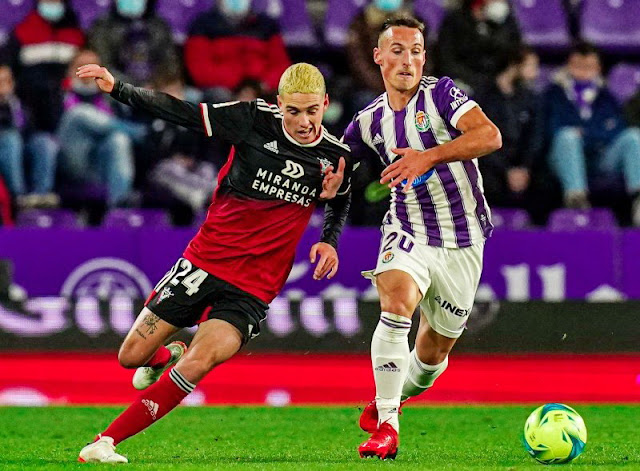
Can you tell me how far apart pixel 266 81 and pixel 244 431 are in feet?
19.7

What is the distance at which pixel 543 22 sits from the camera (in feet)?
46.4

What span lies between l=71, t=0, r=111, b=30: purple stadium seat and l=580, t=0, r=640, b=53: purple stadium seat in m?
5.55

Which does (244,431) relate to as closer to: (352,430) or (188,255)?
(352,430)

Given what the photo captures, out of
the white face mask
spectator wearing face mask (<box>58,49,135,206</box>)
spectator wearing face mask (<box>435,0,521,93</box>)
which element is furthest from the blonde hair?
the white face mask

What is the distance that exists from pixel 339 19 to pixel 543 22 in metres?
2.43

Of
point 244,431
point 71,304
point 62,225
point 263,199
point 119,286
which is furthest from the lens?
point 62,225

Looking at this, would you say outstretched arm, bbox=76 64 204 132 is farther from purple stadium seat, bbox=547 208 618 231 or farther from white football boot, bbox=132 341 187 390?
purple stadium seat, bbox=547 208 618 231

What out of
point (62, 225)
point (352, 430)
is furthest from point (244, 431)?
point (62, 225)

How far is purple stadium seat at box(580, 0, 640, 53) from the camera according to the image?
1417 cm

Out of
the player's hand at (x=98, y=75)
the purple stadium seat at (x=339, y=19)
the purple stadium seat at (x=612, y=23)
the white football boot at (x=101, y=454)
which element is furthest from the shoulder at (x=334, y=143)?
the purple stadium seat at (x=612, y=23)

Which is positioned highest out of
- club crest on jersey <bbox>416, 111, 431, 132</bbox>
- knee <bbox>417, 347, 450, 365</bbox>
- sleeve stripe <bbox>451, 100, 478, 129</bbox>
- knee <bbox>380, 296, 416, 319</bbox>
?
sleeve stripe <bbox>451, 100, 478, 129</bbox>

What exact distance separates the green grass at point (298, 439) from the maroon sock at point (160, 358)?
0.44 m

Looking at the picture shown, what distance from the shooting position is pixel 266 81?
12.6 meters

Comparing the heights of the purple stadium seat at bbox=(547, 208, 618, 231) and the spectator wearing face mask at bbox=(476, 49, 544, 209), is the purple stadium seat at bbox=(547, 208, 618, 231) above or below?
below
